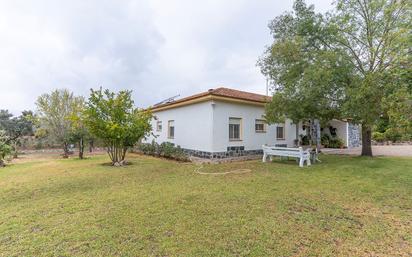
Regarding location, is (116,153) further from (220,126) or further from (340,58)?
(340,58)

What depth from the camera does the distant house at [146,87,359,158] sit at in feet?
38.5

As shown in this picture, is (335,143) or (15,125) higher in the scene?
(15,125)

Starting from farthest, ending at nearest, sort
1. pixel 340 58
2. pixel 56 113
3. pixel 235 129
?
pixel 56 113 < pixel 235 129 < pixel 340 58

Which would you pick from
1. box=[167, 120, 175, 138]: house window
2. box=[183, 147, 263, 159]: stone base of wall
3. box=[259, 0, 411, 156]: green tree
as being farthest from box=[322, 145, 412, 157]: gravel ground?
box=[167, 120, 175, 138]: house window

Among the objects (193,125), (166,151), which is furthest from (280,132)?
(166,151)

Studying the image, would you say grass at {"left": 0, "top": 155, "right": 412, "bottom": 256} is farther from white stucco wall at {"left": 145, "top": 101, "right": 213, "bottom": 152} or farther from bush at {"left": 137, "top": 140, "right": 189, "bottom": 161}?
bush at {"left": 137, "top": 140, "right": 189, "bottom": 161}

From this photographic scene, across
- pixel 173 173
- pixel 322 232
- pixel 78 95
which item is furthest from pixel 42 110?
pixel 322 232

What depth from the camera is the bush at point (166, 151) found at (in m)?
12.4

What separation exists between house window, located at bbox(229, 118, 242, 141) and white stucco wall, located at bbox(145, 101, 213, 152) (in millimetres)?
1520

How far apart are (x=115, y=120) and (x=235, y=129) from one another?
673cm

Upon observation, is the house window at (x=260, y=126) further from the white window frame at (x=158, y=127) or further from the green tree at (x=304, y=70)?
the white window frame at (x=158, y=127)

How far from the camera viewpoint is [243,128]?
511 inches

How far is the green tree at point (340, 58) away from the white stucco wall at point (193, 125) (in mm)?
3599

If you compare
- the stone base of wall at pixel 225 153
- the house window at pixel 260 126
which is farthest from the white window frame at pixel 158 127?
the house window at pixel 260 126
